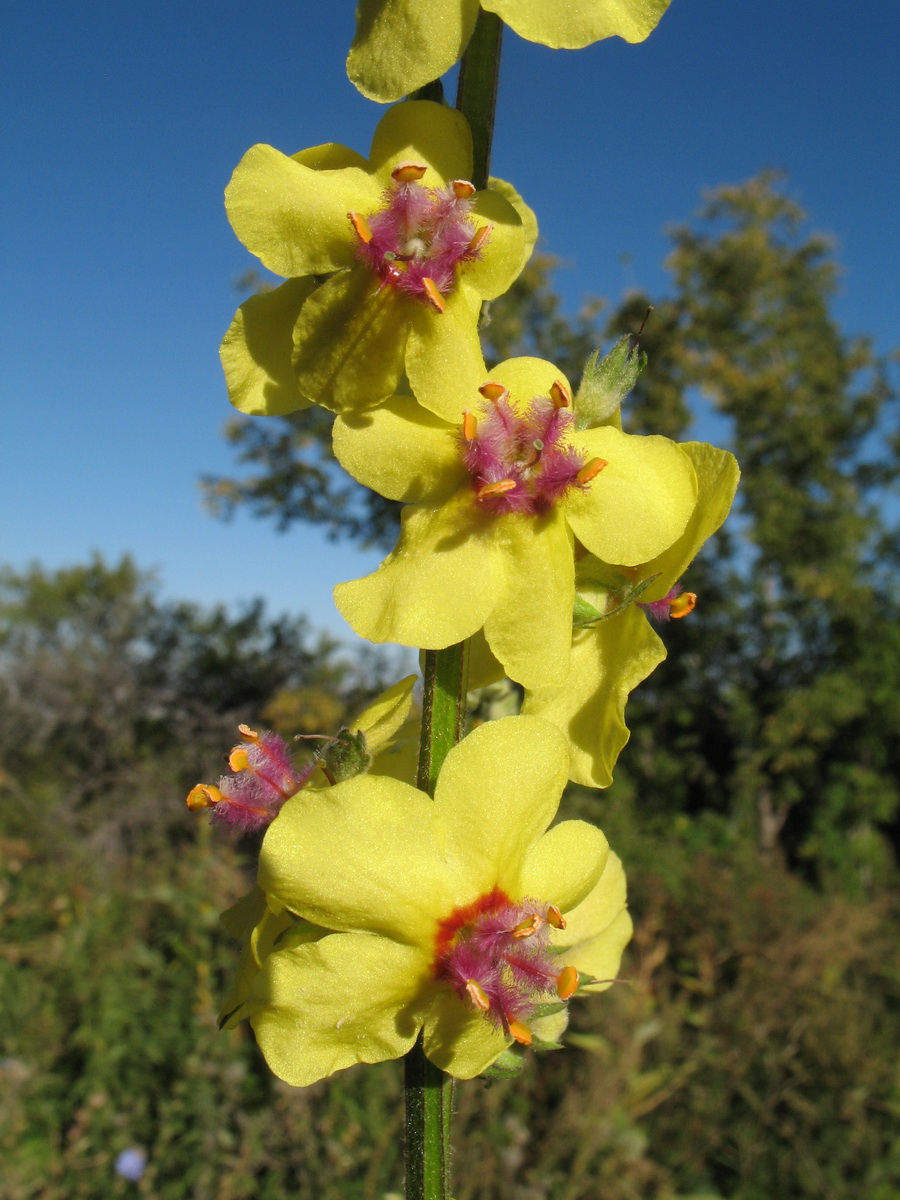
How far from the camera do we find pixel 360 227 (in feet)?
3.89

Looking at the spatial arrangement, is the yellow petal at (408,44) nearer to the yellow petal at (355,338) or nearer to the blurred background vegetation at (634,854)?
the yellow petal at (355,338)

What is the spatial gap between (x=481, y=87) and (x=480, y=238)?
0.91ft

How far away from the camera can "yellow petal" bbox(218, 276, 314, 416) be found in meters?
1.42

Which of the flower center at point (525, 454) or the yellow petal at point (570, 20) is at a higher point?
the yellow petal at point (570, 20)

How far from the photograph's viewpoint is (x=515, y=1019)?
1153mm

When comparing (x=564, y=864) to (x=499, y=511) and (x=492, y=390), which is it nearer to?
(x=499, y=511)

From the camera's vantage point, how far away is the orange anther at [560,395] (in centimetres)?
124

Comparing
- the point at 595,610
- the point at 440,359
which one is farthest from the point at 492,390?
the point at 595,610

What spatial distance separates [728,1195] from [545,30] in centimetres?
572

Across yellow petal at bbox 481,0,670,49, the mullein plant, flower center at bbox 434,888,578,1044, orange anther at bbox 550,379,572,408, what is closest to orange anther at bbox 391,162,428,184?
the mullein plant

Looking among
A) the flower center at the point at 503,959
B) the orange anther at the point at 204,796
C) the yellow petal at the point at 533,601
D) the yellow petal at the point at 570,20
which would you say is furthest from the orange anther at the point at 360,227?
the flower center at the point at 503,959

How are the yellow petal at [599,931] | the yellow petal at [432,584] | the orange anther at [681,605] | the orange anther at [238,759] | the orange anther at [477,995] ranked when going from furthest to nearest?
the yellow petal at [599,931] < the orange anther at [681,605] < the orange anther at [238,759] < the yellow petal at [432,584] < the orange anther at [477,995]

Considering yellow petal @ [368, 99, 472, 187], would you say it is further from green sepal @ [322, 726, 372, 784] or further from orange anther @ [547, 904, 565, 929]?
orange anther @ [547, 904, 565, 929]

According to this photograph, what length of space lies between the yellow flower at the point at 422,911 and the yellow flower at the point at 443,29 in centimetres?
93
